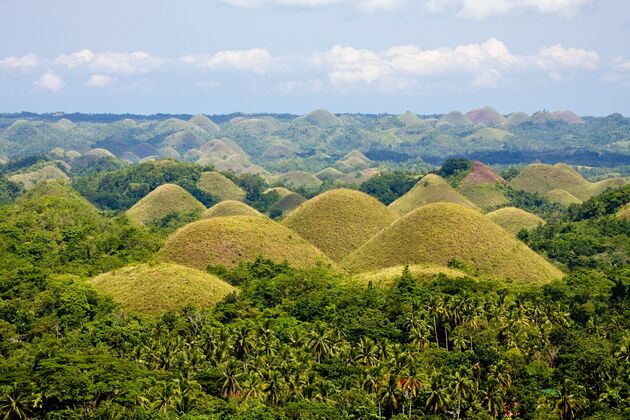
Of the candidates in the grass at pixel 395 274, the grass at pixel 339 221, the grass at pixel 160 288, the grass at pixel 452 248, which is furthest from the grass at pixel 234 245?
the grass at pixel 395 274

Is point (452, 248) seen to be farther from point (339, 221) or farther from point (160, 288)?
point (160, 288)

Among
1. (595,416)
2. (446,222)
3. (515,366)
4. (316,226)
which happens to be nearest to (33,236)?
(316,226)

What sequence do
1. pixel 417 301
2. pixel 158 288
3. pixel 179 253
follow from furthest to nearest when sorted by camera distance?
pixel 179 253 < pixel 158 288 < pixel 417 301

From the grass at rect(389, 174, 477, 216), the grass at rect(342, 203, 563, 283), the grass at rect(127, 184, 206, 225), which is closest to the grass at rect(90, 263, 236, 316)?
the grass at rect(342, 203, 563, 283)

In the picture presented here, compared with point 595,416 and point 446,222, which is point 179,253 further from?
point 595,416

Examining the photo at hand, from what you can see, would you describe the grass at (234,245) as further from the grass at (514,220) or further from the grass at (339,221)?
the grass at (514,220)

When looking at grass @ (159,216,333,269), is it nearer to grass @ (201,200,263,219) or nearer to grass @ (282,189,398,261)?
grass @ (282,189,398,261)

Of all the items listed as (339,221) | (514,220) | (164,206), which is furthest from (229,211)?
(514,220)
